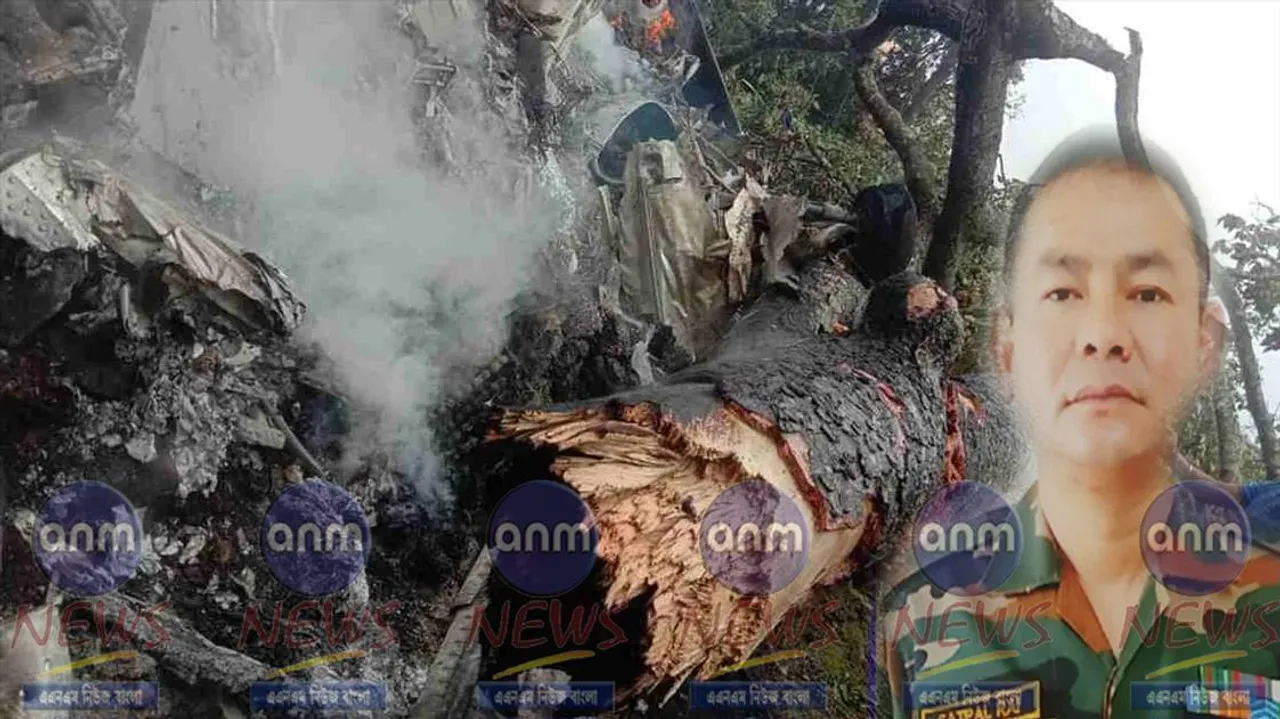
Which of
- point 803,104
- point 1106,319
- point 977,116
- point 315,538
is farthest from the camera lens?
point 803,104

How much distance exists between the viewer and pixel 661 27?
2391 millimetres

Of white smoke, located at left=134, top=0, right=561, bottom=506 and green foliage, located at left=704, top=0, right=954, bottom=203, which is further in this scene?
green foliage, located at left=704, top=0, right=954, bottom=203

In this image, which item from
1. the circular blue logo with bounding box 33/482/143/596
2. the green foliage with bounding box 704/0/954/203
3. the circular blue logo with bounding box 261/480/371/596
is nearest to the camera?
the circular blue logo with bounding box 33/482/143/596

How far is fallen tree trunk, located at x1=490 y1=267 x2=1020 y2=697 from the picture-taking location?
1402 mm

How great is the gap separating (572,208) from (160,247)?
837 mm

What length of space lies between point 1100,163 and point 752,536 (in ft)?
3.55

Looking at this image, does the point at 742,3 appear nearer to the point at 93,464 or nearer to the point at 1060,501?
the point at 1060,501

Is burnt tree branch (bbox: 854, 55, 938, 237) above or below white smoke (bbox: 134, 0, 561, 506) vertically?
above

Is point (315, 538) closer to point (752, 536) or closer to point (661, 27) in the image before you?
point (752, 536)

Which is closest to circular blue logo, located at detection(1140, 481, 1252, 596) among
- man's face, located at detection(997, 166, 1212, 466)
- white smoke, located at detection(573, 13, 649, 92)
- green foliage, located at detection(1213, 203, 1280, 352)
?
man's face, located at detection(997, 166, 1212, 466)

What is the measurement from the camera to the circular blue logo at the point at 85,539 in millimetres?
1503

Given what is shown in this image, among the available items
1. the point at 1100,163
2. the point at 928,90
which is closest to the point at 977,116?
the point at 928,90

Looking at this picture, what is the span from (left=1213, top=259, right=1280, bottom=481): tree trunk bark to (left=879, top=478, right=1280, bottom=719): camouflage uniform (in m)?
0.23

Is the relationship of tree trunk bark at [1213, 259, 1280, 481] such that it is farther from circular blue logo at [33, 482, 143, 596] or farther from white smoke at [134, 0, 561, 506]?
circular blue logo at [33, 482, 143, 596]
